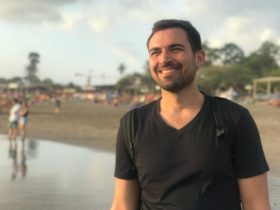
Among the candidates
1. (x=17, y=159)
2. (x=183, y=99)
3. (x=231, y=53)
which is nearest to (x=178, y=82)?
(x=183, y=99)

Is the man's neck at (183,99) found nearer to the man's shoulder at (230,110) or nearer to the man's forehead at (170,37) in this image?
the man's shoulder at (230,110)

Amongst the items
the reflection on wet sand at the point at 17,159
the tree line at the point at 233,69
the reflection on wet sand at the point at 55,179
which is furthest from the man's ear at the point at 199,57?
the tree line at the point at 233,69

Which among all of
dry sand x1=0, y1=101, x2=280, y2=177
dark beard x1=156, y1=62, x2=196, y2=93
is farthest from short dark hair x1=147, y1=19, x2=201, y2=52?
dry sand x1=0, y1=101, x2=280, y2=177

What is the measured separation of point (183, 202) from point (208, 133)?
12.5 inches

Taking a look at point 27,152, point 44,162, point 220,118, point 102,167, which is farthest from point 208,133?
point 27,152

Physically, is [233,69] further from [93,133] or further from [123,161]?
[123,161]

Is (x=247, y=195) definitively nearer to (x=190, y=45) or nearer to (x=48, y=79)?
(x=190, y=45)

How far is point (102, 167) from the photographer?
12.0 m

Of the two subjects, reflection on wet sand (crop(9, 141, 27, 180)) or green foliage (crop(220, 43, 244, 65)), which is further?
green foliage (crop(220, 43, 244, 65))

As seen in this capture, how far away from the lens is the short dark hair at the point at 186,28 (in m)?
2.49

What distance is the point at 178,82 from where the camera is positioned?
246 cm

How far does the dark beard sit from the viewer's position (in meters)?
2.45

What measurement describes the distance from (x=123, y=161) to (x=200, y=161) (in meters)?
0.40

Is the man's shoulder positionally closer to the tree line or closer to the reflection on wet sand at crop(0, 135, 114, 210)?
the reflection on wet sand at crop(0, 135, 114, 210)
